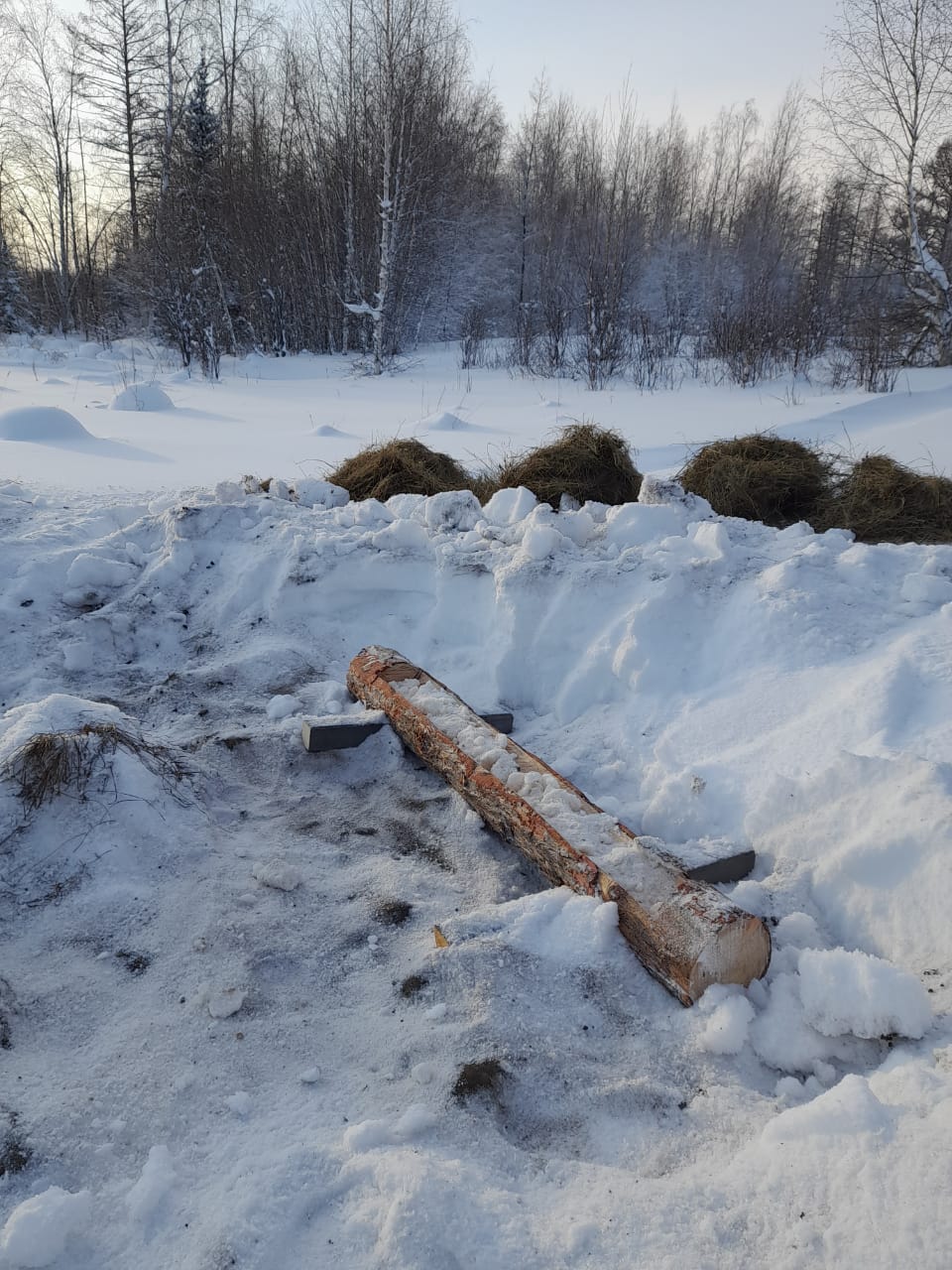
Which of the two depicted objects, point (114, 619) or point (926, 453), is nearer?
point (114, 619)

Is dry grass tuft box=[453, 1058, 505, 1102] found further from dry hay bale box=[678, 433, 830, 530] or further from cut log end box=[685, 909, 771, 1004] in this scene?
dry hay bale box=[678, 433, 830, 530]

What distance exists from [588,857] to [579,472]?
338cm

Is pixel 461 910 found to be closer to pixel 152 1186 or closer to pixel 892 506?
pixel 152 1186

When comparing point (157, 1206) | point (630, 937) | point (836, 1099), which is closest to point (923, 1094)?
point (836, 1099)

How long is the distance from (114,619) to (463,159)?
20.9 m

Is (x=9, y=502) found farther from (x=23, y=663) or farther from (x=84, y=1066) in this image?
(x=84, y=1066)

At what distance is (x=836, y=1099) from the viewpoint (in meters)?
1.31

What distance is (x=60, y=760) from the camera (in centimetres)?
221

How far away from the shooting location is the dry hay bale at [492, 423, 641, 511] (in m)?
4.82

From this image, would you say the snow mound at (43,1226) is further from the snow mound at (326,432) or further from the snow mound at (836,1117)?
the snow mound at (326,432)

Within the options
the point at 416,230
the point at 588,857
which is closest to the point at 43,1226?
the point at 588,857

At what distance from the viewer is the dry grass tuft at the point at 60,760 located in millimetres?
2166

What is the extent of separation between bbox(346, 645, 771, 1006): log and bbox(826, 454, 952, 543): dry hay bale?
2.74 m

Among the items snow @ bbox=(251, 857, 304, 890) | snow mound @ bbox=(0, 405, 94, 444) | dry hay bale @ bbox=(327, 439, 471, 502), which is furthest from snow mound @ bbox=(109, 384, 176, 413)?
snow @ bbox=(251, 857, 304, 890)
